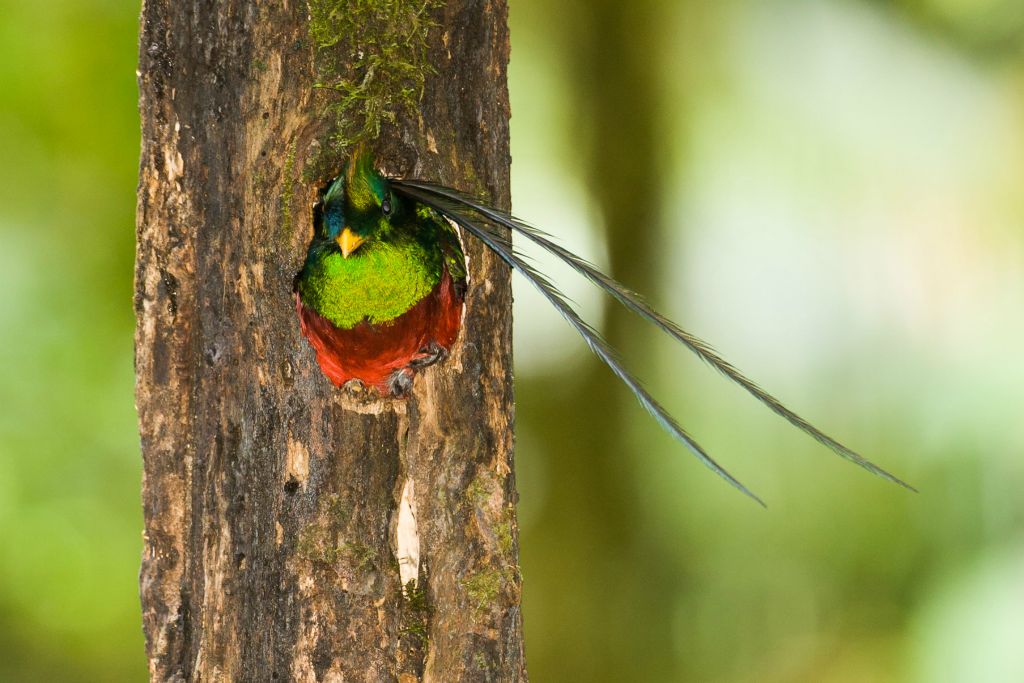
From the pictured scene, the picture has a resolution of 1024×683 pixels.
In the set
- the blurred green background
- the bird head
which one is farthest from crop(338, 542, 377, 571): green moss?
the blurred green background

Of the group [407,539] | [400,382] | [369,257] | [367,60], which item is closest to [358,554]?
[407,539]

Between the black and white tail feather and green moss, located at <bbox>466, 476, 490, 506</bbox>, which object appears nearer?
the black and white tail feather

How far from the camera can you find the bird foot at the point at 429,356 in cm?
78

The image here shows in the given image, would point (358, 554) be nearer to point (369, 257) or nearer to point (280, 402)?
point (280, 402)

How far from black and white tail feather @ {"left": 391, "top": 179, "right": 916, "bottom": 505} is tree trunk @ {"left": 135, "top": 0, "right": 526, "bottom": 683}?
2.5 inches

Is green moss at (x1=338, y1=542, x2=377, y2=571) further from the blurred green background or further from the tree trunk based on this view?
the blurred green background

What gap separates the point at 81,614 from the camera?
1830 millimetres

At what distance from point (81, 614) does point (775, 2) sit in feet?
6.36

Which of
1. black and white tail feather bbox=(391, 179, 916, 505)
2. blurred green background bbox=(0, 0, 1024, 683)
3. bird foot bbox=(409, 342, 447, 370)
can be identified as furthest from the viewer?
blurred green background bbox=(0, 0, 1024, 683)

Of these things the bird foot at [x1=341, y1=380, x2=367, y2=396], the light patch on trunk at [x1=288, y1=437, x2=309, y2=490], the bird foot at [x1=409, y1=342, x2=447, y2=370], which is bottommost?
the light patch on trunk at [x1=288, y1=437, x2=309, y2=490]

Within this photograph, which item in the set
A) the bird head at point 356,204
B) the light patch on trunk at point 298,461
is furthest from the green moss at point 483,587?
the bird head at point 356,204

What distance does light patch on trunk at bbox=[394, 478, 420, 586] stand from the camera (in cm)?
78

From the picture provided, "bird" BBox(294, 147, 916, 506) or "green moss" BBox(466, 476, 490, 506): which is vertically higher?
"bird" BBox(294, 147, 916, 506)

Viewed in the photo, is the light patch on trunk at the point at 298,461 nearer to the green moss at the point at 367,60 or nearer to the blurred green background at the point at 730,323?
the green moss at the point at 367,60
